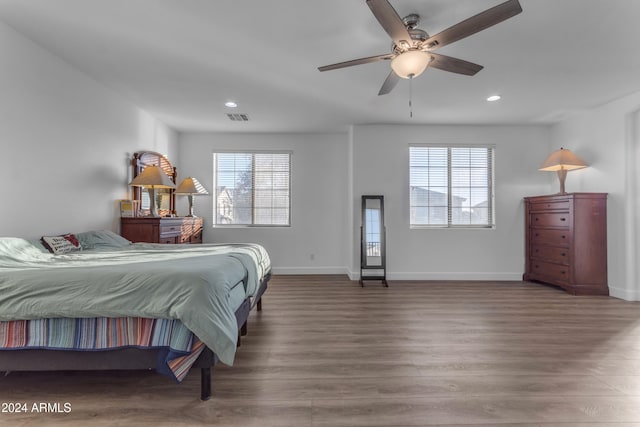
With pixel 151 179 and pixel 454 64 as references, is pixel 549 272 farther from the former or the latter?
pixel 151 179

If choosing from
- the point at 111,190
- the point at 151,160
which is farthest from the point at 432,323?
the point at 151,160

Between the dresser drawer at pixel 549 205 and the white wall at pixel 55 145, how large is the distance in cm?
591

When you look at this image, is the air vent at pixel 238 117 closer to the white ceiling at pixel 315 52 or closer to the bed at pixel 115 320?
the white ceiling at pixel 315 52

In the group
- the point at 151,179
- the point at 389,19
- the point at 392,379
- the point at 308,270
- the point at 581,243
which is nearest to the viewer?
the point at 389,19

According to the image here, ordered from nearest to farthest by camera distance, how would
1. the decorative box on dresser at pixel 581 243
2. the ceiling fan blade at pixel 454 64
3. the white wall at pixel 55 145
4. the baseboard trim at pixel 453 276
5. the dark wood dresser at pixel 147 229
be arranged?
the ceiling fan blade at pixel 454 64, the white wall at pixel 55 145, the dark wood dresser at pixel 147 229, the decorative box on dresser at pixel 581 243, the baseboard trim at pixel 453 276

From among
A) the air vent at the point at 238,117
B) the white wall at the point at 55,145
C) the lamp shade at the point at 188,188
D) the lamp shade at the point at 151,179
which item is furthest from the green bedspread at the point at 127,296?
the air vent at the point at 238,117

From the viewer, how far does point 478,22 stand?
1891 mm

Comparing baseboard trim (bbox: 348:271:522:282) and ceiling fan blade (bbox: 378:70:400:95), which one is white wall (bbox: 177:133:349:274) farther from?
ceiling fan blade (bbox: 378:70:400:95)

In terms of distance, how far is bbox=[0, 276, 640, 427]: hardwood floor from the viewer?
1.64 metres

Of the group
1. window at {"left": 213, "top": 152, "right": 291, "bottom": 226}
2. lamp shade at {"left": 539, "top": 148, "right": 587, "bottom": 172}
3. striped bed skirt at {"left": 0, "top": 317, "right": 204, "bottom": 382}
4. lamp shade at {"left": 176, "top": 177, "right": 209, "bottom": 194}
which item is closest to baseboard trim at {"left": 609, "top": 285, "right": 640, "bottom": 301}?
lamp shade at {"left": 539, "top": 148, "right": 587, "bottom": 172}

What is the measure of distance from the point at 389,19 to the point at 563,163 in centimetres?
387

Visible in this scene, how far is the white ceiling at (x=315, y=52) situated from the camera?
2.24 metres

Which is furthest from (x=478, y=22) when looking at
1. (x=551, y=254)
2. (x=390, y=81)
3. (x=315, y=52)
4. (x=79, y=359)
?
(x=551, y=254)

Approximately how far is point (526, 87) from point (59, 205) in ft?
16.9
